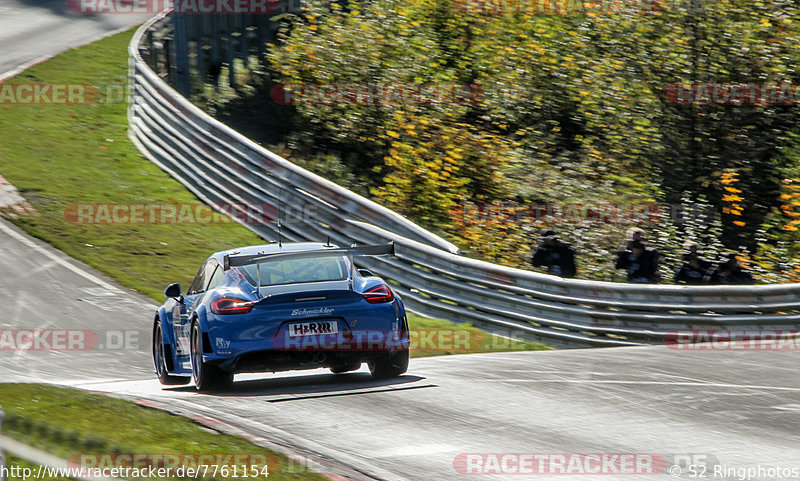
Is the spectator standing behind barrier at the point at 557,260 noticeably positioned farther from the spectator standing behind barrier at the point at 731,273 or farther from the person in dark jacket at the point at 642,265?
the spectator standing behind barrier at the point at 731,273

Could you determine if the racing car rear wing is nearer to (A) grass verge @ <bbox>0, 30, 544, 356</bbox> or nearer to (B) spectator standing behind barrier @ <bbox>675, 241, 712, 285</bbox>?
(A) grass verge @ <bbox>0, 30, 544, 356</bbox>

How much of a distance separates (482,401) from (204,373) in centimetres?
259

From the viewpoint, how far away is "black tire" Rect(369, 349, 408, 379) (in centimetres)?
951

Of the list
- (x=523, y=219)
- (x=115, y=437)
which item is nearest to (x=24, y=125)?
(x=523, y=219)

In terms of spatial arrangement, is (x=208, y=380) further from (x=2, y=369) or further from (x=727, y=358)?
(x=727, y=358)

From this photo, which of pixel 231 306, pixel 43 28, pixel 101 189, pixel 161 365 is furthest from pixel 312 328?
pixel 43 28

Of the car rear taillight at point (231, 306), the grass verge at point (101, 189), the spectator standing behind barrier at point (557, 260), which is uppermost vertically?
the car rear taillight at point (231, 306)

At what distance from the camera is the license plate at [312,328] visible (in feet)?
28.9

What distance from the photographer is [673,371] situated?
10.1m

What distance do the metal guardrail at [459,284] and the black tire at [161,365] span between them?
4.88 m

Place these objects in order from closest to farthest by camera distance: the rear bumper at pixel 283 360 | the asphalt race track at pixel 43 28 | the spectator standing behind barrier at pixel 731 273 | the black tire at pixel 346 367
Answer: the rear bumper at pixel 283 360
the black tire at pixel 346 367
the spectator standing behind barrier at pixel 731 273
the asphalt race track at pixel 43 28

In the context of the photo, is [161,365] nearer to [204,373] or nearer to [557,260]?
[204,373]

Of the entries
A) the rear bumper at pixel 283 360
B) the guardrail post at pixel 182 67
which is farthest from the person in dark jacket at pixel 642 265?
the guardrail post at pixel 182 67

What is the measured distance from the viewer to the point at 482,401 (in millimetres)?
8555
